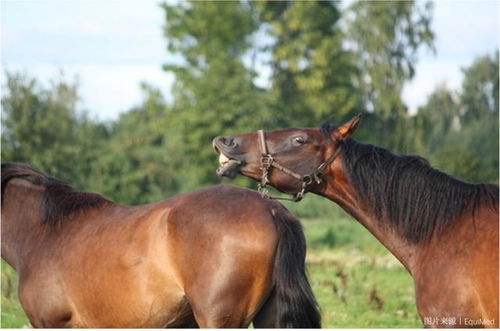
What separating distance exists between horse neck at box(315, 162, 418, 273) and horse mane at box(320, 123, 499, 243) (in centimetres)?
5

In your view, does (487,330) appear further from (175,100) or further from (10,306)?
(175,100)

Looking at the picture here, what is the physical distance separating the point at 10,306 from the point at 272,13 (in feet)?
128

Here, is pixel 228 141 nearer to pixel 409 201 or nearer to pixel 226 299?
pixel 226 299

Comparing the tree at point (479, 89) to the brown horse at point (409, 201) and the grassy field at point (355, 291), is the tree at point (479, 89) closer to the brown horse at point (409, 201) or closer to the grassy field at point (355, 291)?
the grassy field at point (355, 291)

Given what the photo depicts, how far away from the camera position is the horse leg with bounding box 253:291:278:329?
23.6 ft

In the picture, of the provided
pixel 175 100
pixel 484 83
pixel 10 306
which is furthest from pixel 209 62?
pixel 10 306

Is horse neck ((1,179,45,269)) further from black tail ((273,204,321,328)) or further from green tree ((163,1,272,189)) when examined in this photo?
green tree ((163,1,272,189))

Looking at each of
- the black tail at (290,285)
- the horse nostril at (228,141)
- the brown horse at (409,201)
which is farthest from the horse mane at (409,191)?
the black tail at (290,285)

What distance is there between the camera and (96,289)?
7602mm

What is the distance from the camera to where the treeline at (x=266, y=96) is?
39.3 metres

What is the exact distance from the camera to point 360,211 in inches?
259

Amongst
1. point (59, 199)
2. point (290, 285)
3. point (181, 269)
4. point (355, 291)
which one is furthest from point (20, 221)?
point (355, 291)

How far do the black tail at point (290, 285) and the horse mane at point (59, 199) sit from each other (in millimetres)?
2067

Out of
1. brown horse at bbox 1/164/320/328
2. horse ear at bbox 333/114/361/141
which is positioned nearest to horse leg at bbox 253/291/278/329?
brown horse at bbox 1/164/320/328
